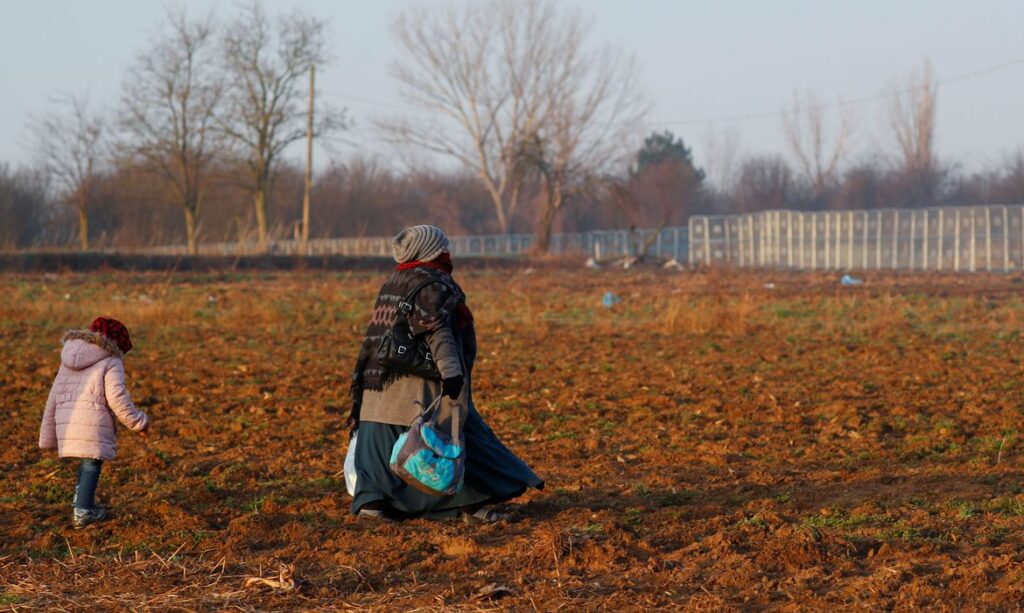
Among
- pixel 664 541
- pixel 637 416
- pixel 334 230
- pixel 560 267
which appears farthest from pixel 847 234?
pixel 664 541

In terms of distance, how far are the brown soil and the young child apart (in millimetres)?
350

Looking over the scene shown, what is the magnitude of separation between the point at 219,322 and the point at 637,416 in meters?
10.2

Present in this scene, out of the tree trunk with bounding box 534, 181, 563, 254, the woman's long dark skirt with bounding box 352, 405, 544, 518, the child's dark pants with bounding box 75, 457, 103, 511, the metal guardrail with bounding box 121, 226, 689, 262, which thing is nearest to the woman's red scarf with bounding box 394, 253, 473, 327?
the woman's long dark skirt with bounding box 352, 405, 544, 518

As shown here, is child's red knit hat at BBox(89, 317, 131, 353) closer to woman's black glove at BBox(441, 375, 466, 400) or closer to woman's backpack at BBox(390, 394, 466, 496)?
woman's backpack at BBox(390, 394, 466, 496)

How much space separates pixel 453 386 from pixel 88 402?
1902mm

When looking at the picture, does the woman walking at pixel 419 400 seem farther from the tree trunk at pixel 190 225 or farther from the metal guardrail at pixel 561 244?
the metal guardrail at pixel 561 244

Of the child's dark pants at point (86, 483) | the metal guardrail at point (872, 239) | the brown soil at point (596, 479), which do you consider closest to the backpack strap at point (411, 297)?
the brown soil at point (596, 479)

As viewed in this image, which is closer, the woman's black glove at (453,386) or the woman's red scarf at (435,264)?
the woman's black glove at (453,386)

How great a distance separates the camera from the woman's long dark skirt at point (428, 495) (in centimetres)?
600

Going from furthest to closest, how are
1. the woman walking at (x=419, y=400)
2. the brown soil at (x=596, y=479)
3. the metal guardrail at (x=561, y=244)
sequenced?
1. the metal guardrail at (x=561, y=244)
2. the woman walking at (x=419, y=400)
3. the brown soil at (x=596, y=479)

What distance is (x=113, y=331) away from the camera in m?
6.15

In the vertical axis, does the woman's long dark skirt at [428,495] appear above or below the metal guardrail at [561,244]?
below

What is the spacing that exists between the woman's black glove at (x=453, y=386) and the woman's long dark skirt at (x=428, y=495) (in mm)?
377

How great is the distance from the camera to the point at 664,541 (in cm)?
557
